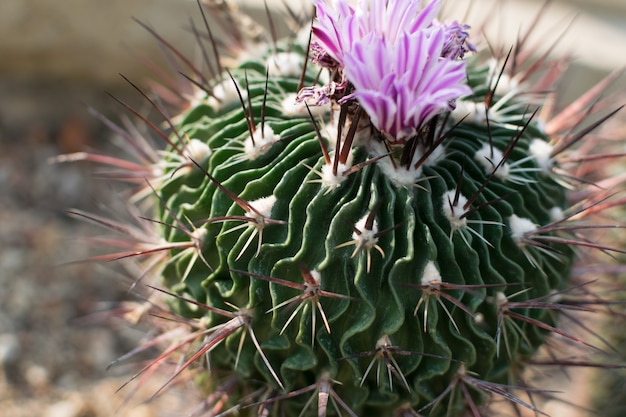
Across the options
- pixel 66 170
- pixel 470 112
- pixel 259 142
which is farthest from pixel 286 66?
pixel 66 170

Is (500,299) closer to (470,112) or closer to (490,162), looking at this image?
(490,162)

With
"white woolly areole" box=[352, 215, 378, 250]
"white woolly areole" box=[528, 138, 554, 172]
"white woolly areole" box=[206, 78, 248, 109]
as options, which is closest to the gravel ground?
"white woolly areole" box=[206, 78, 248, 109]

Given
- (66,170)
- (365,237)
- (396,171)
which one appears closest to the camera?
(365,237)

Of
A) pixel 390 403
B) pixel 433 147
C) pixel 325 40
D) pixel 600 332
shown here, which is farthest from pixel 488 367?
pixel 600 332

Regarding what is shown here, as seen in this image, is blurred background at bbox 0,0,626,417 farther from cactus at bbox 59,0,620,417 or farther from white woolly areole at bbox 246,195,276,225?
white woolly areole at bbox 246,195,276,225

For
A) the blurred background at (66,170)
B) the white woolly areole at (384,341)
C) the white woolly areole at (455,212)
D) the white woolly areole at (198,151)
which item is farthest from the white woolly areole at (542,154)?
the blurred background at (66,170)

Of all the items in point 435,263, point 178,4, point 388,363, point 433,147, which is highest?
point 433,147

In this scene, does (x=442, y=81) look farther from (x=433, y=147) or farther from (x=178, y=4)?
(x=178, y=4)

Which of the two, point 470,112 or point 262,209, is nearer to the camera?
point 262,209
